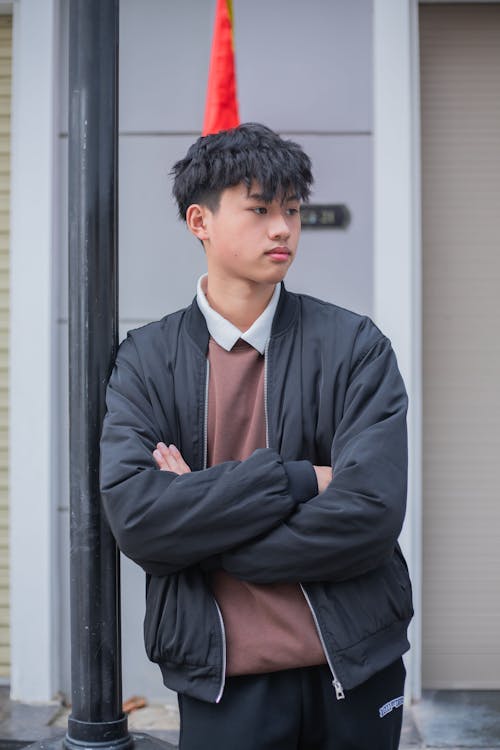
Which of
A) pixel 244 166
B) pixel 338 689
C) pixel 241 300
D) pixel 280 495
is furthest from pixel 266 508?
pixel 244 166

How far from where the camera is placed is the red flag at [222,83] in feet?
8.32

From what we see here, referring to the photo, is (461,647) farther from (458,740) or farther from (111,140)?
(111,140)

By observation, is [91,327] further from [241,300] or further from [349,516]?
[349,516]

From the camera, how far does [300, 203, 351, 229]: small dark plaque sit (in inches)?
185

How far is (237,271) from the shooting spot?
2398 millimetres

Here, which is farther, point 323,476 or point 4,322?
point 4,322

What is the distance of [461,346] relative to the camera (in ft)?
16.1

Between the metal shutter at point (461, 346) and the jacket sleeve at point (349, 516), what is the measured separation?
2662 millimetres

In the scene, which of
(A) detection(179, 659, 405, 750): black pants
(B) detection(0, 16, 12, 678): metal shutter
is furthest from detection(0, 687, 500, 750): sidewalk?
(A) detection(179, 659, 405, 750): black pants

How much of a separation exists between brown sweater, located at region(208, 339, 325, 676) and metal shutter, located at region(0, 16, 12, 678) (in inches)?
112

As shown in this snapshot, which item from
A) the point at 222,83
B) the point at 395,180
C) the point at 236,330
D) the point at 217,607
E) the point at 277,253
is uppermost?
the point at 395,180

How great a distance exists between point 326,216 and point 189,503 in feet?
9.09

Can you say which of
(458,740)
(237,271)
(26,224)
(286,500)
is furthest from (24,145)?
(458,740)

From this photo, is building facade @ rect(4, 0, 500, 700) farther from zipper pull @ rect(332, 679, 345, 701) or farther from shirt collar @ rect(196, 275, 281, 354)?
zipper pull @ rect(332, 679, 345, 701)
